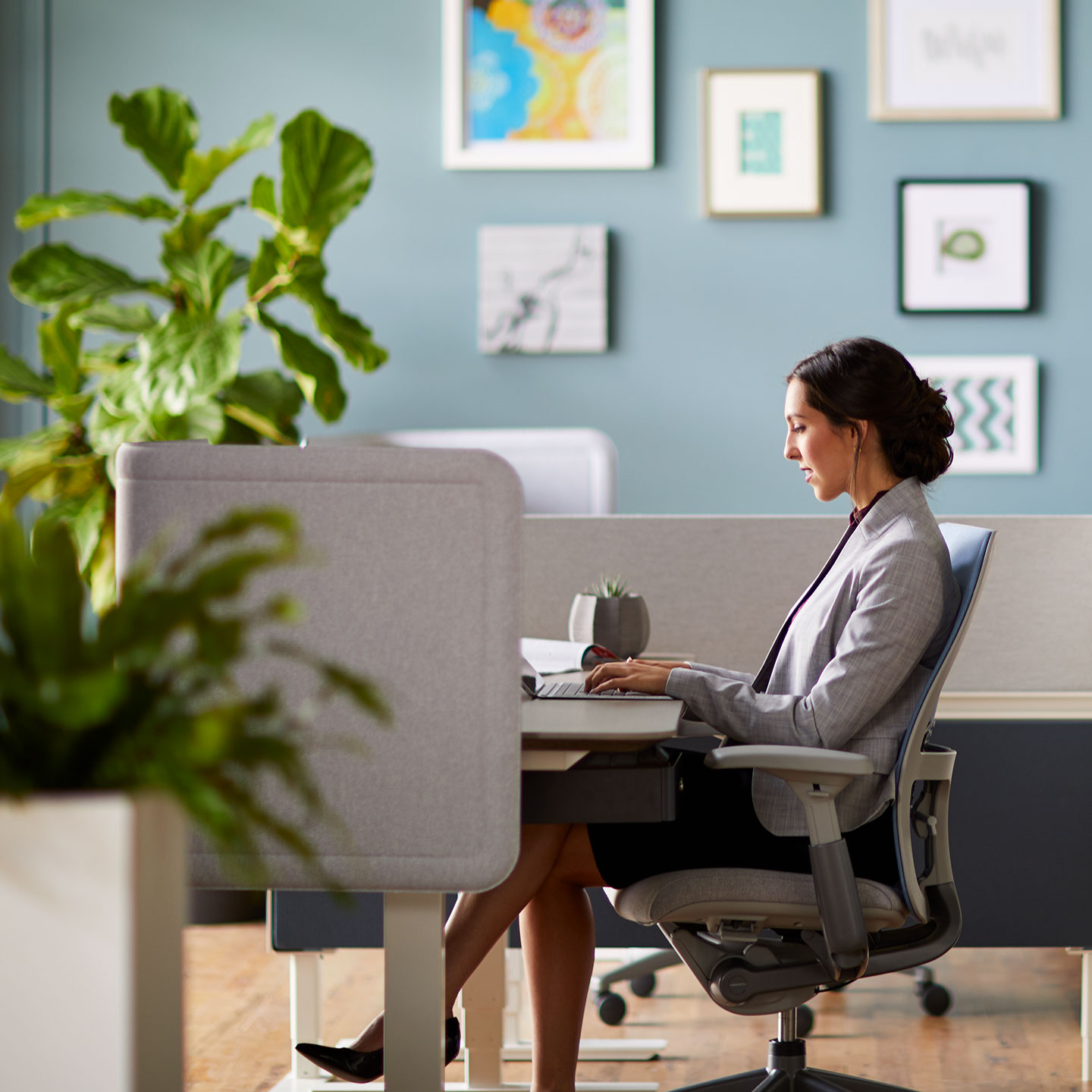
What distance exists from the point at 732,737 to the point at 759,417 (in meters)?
2.41

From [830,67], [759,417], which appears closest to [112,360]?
[759,417]

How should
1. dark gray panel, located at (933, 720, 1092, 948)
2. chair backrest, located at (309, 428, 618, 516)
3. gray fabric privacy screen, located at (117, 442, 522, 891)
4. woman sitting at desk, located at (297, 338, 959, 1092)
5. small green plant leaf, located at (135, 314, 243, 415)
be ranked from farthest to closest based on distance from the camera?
small green plant leaf, located at (135, 314, 243, 415)
chair backrest, located at (309, 428, 618, 516)
dark gray panel, located at (933, 720, 1092, 948)
woman sitting at desk, located at (297, 338, 959, 1092)
gray fabric privacy screen, located at (117, 442, 522, 891)

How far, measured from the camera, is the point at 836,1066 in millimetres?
2252

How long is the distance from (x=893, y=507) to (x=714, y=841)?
1.56 feet

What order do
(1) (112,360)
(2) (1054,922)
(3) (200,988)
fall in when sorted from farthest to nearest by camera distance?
1. (1) (112,360)
2. (3) (200,988)
3. (2) (1054,922)

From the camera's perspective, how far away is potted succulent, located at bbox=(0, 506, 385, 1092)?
0.71m

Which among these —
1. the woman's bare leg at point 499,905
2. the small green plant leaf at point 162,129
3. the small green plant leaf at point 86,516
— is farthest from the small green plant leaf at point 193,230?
the woman's bare leg at point 499,905

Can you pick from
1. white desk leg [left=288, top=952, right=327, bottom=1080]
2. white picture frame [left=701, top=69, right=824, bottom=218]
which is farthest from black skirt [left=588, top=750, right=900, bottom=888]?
white picture frame [left=701, top=69, right=824, bottom=218]

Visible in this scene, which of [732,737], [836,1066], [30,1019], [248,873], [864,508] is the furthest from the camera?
[836,1066]

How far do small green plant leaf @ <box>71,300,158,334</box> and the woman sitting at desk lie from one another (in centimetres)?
209

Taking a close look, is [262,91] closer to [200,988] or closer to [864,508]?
[200,988]

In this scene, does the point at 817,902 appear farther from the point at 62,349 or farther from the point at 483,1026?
the point at 62,349

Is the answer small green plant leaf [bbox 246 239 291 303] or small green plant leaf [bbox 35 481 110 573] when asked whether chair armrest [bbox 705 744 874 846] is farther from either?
small green plant leaf [bbox 246 239 291 303]

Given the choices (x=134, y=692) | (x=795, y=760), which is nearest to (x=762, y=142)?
(x=795, y=760)
